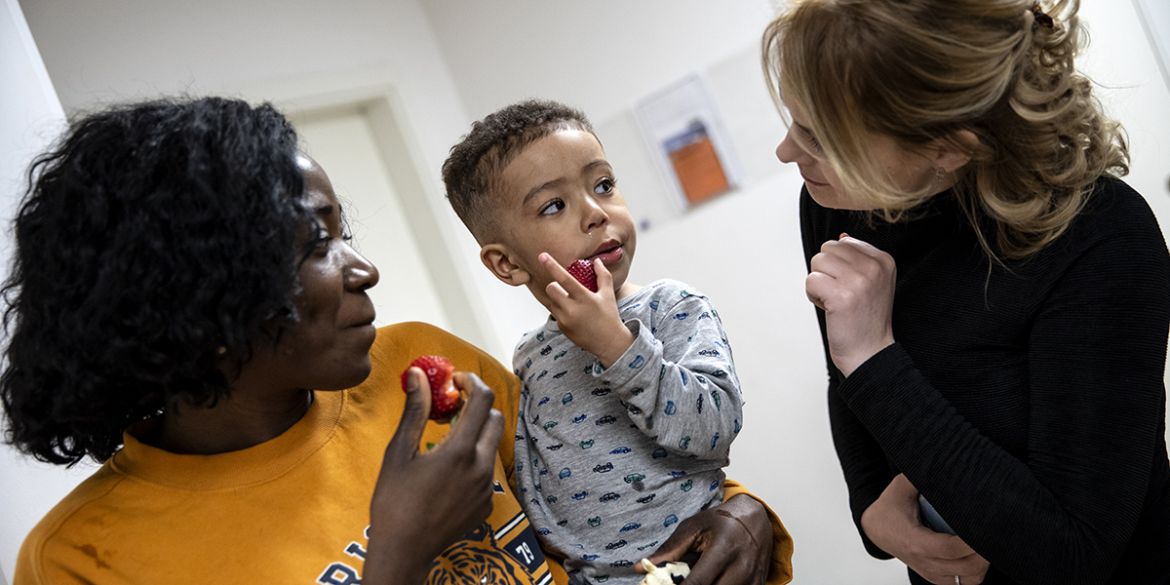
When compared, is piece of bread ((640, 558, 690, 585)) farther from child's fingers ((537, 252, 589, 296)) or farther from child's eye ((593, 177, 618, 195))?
child's eye ((593, 177, 618, 195))

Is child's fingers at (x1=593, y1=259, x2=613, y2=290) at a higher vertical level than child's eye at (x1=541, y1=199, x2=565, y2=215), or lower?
lower

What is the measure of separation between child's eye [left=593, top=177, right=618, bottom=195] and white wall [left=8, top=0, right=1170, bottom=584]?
86.7 inches

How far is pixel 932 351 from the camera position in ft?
4.24

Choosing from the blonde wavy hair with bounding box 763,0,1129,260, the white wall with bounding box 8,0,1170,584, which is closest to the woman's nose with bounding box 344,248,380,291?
the blonde wavy hair with bounding box 763,0,1129,260

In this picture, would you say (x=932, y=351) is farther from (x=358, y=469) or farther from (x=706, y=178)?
(x=706, y=178)

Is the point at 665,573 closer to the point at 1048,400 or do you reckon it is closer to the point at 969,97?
the point at 1048,400

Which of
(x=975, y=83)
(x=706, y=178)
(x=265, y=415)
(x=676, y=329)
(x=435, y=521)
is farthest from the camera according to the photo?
(x=706, y=178)

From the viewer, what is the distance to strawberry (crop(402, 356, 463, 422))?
1.09 meters

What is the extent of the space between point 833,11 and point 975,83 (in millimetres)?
188

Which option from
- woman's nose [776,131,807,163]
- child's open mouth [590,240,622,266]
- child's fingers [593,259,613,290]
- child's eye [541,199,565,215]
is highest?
child's eye [541,199,565,215]

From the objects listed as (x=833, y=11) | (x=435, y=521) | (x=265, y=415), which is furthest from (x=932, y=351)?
(x=265, y=415)

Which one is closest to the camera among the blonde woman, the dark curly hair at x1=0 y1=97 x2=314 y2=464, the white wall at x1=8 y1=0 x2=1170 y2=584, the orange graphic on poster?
the dark curly hair at x1=0 y1=97 x2=314 y2=464

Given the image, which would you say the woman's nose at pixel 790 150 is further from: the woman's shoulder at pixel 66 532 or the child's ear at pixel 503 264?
the woman's shoulder at pixel 66 532

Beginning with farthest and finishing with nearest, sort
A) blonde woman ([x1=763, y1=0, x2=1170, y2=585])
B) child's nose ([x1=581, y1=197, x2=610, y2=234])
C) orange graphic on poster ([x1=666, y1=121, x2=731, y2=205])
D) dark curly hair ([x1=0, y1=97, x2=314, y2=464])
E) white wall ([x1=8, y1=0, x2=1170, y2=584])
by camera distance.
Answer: orange graphic on poster ([x1=666, y1=121, x2=731, y2=205]), white wall ([x1=8, y1=0, x2=1170, y2=584]), child's nose ([x1=581, y1=197, x2=610, y2=234]), blonde woman ([x1=763, y1=0, x2=1170, y2=585]), dark curly hair ([x1=0, y1=97, x2=314, y2=464])
